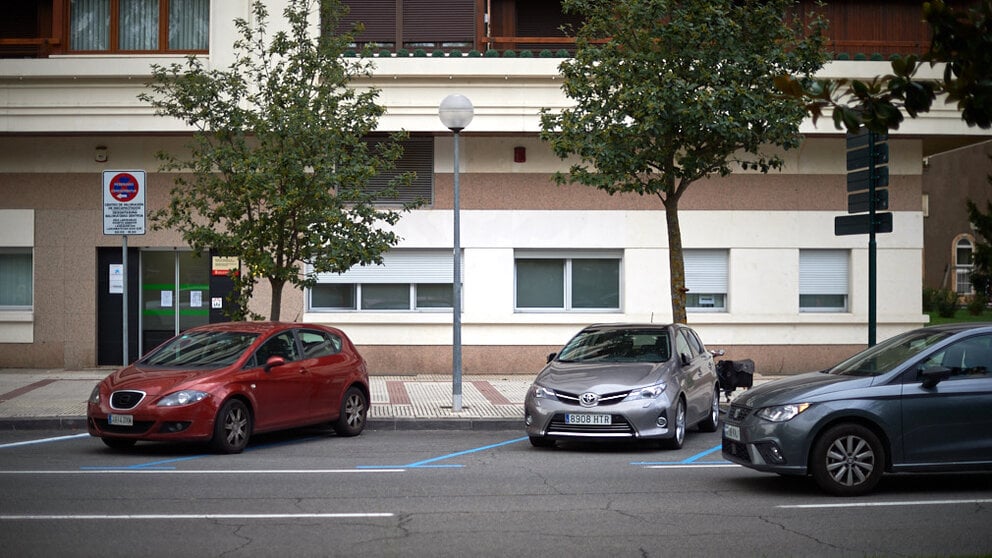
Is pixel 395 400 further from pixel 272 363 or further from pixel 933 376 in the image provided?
pixel 933 376

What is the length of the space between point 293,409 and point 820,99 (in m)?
8.90

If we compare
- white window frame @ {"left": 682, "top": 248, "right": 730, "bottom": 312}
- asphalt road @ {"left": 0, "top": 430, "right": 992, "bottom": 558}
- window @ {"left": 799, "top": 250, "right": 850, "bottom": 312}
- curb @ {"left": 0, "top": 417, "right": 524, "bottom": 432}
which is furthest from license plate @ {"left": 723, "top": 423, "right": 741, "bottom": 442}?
window @ {"left": 799, "top": 250, "right": 850, "bottom": 312}

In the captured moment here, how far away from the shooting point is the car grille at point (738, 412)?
9596 millimetres

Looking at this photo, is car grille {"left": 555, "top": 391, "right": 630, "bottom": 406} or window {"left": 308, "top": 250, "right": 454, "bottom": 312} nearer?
car grille {"left": 555, "top": 391, "right": 630, "bottom": 406}

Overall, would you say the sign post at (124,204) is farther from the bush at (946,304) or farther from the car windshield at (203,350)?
the bush at (946,304)

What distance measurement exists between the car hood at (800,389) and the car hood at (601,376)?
227cm

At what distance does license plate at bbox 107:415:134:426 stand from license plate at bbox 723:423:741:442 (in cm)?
633

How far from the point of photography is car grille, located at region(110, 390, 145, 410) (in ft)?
38.1

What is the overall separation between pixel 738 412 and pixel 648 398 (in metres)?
2.24

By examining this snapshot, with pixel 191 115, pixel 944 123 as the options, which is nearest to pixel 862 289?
pixel 944 123

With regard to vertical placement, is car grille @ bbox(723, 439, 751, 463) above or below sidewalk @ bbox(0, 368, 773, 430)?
above

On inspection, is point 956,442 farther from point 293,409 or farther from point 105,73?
point 105,73

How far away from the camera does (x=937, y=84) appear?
5238mm

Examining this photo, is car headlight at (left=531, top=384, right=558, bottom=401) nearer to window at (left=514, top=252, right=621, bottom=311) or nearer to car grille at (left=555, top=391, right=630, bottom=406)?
car grille at (left=555, top=391, right=630, bottom=406)
